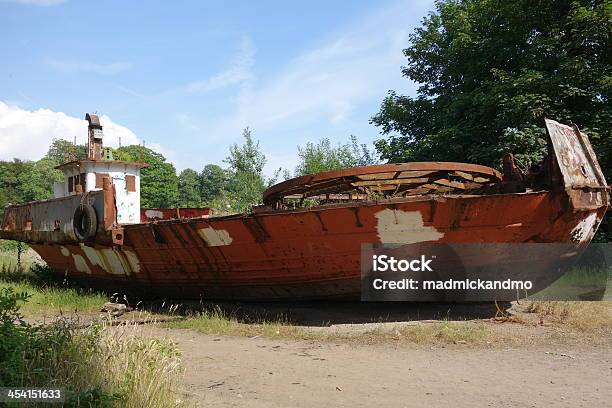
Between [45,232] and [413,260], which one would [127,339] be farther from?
[45,232]

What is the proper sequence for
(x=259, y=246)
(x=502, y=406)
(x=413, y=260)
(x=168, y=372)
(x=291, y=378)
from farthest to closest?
1. (x=259, y=246)
2. (x=413, y=260)
3. (x=291, y=378)
4. (x=502, y=406)
5. (x=168, y=372)

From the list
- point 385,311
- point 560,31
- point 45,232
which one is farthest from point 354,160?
point 385,311

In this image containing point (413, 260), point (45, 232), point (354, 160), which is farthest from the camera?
point (354, 160)

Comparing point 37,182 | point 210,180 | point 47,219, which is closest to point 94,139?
point 47,219

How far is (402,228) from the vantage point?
671 cm

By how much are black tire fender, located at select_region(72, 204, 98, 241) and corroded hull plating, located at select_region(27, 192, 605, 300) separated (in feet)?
2.01

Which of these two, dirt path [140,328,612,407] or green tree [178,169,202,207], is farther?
green tree [178,169,202,207]

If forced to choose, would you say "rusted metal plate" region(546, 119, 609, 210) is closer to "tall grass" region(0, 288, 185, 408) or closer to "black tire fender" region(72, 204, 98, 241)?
"tall grass" region(0, 288, 185, 408)

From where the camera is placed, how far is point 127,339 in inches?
155

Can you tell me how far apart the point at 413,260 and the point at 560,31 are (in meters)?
9.13

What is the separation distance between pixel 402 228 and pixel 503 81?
7443 millimetres

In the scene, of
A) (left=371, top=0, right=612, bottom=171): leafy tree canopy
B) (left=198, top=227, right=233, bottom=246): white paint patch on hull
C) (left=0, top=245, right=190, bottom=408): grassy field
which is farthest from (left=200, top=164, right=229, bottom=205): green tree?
(left=0, top=245, right=190, bottom=408): grassy field

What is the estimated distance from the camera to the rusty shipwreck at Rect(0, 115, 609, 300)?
6535 mm

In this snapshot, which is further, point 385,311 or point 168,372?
point 385,311
